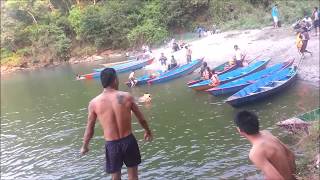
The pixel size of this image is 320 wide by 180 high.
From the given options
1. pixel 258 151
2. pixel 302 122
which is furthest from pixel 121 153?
pixel 302 122

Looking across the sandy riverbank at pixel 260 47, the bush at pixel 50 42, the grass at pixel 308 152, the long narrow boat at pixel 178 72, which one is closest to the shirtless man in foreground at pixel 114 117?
the grass at pixel 308 152

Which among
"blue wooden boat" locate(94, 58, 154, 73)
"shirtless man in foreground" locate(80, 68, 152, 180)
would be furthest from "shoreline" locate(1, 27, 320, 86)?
"shirtless man in foreground" locate(80, 68, 152, 180)

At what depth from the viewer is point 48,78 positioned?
39.5 metres

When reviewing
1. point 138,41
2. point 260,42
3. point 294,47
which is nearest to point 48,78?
point 138,41

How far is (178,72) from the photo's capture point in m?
28.1

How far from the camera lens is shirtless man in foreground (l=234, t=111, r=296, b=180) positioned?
15.7 ft

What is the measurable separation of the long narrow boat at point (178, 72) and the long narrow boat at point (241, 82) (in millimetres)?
6788

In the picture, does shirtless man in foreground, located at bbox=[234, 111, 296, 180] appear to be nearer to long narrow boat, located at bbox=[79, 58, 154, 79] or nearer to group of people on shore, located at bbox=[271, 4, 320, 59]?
group of people on shore, located at bbox=[271, 4, 320, 59]

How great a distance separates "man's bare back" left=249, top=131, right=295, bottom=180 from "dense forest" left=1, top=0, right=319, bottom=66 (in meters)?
32.2

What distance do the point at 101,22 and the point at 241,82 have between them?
2997 centimetres

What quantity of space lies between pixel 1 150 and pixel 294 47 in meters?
17.2

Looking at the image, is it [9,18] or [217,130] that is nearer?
[217,130]

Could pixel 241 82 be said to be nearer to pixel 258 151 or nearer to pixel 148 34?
pixel 258 151

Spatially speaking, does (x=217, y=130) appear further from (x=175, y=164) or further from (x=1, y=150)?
(x=1, y=150)
